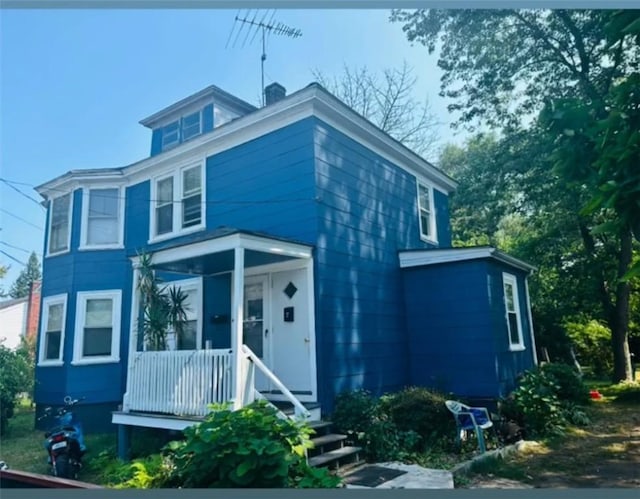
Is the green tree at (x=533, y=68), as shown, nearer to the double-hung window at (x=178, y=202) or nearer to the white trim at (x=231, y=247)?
the white trim at (x=231, y=247)

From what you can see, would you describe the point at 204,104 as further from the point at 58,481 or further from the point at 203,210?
the point at 58,481

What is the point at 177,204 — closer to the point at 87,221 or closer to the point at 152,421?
the point at 87,221

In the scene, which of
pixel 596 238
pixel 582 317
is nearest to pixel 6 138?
pixel 596 238

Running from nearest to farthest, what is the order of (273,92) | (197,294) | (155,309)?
(155,309) → (197,294) → (273,92)

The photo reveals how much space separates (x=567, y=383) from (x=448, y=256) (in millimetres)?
3113

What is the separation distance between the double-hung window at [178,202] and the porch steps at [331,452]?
3958 mm

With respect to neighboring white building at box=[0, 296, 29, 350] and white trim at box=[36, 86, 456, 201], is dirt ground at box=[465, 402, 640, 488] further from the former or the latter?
neighboring white building at box=[0, 296, 29, 350]

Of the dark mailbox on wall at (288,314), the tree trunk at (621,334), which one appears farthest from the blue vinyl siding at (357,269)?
→ the tree trunk at (621,334)

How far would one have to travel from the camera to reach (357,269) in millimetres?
7113

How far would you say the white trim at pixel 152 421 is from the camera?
17.9 feet

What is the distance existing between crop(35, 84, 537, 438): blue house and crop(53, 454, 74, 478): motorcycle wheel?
925 millimetres

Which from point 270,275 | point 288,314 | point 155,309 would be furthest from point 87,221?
point 288,314

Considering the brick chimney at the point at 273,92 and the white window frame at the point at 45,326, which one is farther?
the brick chimney at the point at 273,92

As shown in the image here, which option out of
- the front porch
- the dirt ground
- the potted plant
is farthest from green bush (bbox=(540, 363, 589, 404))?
the potted plant
